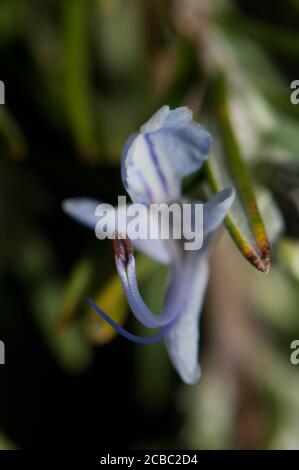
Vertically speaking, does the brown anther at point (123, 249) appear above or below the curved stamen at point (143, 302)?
above

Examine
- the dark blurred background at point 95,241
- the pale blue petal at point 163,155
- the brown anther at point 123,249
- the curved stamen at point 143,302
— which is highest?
the dark blurred background at point 95,241

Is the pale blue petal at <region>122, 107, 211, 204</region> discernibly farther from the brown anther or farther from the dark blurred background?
the dark blurred background

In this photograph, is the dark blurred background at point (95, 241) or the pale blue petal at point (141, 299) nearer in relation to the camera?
the pale blue petal at point (141, 299)

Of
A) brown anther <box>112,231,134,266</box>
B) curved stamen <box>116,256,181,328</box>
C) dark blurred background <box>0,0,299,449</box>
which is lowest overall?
curved stamen <box>116,256,181,328</box>

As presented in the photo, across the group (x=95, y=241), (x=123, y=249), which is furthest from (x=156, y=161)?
(x=95, y=241)

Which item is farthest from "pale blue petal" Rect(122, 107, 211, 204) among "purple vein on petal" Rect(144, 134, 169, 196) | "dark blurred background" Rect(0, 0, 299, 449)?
"dark blurred background" Rect(0, 0, 299, 449)

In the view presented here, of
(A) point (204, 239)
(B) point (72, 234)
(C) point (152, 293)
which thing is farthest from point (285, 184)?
(B) point (72, 234)

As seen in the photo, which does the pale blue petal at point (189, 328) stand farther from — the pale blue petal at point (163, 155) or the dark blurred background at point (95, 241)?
the dark blurred background at point (95, 241)

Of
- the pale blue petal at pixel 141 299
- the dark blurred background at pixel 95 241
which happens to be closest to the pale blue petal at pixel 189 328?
the pale blue petal at pixel 141 299

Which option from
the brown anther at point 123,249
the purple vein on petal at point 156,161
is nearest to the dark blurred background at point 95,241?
the purple vein on petal at point 156,161

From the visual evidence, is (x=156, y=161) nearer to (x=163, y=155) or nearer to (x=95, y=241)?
(x=163, y=155)
